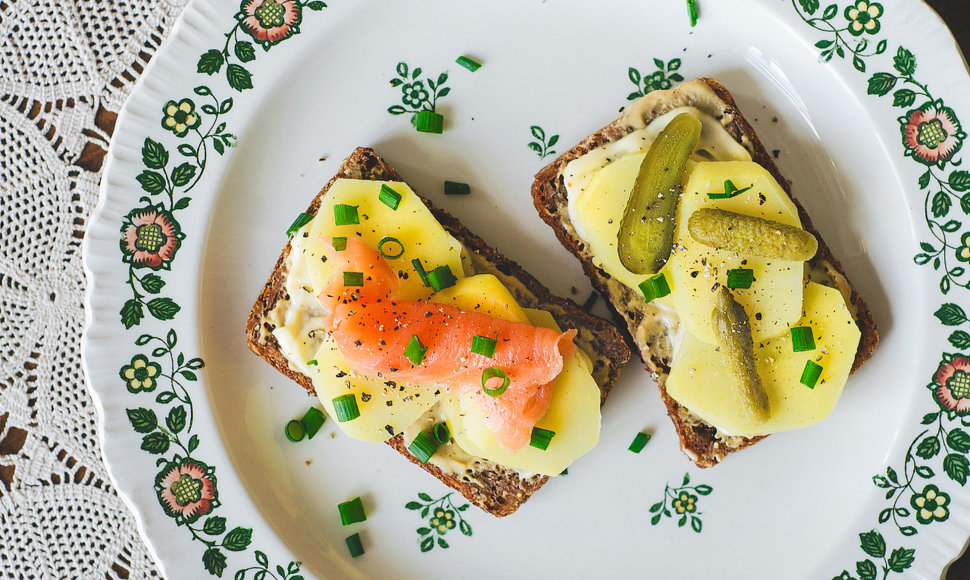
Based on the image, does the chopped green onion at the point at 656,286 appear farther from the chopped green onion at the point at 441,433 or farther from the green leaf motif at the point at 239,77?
the green leaf motif at the point at 239,77

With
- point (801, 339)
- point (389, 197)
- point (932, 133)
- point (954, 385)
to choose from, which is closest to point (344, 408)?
point (389, 197)

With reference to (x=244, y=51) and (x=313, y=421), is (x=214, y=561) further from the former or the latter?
(x=244, y=51)

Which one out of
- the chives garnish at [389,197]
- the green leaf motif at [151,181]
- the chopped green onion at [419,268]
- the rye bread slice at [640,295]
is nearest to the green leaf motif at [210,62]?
the green leaf motif at [151,181]

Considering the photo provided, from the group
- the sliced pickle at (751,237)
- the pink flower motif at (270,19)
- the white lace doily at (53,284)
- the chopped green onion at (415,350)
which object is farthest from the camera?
the white lace doily at (53,284)

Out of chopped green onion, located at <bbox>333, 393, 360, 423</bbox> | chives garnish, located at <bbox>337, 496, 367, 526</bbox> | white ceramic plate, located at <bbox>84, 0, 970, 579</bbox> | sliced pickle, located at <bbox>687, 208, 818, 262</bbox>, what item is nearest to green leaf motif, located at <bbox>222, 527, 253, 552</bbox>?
white ceramic plate, located at <bbox>84, 0, 970, 579</bbox>

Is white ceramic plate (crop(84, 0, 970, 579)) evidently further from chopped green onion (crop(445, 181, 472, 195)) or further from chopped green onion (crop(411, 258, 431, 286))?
chopped green onion (crop(411, 258, 431, 286))

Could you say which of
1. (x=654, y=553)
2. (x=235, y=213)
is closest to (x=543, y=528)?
(x=654, y=553)

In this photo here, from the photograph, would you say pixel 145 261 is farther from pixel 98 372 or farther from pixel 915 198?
pixel 915 198
